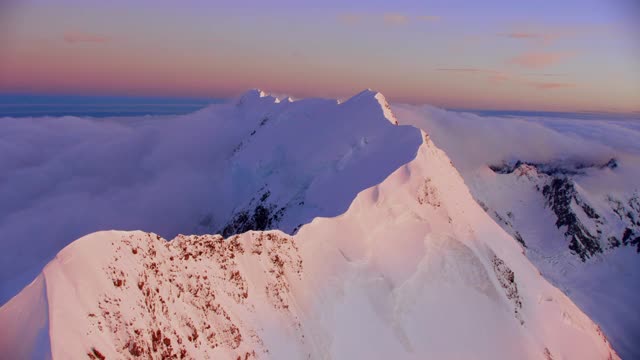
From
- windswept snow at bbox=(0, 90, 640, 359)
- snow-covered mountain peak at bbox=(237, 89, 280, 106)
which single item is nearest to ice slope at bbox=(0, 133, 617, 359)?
windswept snow at bbox=(0, 90, 640, 359)

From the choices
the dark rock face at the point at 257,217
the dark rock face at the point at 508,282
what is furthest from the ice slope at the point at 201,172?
the dark rock face at the point at 508,282

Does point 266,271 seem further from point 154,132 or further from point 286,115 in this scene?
point 154,132

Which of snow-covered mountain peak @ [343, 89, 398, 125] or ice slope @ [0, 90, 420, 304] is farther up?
snow-covered mountain peak @ [343, 89, 398, 125]

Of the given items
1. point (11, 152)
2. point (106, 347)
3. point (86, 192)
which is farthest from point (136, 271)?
point (11, 152)

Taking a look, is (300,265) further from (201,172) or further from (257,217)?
(201,172)

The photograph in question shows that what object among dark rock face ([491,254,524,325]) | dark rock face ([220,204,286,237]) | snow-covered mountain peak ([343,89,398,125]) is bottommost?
dark rock face ([491,254,524,325])

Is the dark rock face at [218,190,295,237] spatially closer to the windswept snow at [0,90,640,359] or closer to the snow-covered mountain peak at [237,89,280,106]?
the windswept snow at [0,90,640,359]

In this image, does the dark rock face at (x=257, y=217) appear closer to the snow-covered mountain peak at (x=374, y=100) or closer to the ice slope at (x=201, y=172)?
the ice slope at (x=201, y=172)
